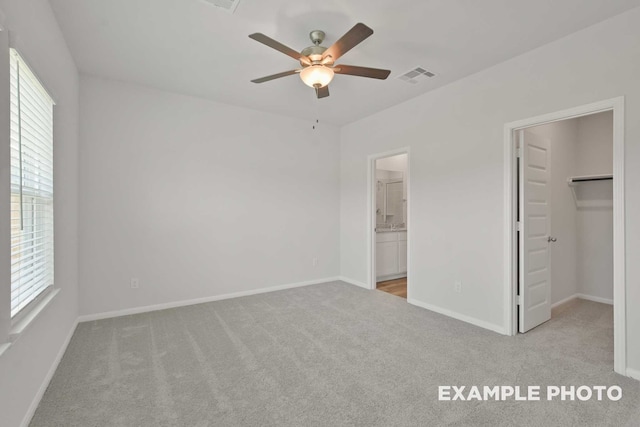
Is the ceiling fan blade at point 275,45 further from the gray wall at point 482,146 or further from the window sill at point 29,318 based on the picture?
the window sill at point 29,318

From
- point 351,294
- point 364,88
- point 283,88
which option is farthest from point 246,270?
point 364,88

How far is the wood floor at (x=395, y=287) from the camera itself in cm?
458

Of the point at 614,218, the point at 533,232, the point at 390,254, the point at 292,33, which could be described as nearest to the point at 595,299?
the point at 533,232

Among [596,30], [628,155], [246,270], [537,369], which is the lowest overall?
[537,369]

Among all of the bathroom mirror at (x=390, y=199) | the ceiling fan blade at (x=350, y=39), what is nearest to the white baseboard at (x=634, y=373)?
the ceiling fan blade at (x=350, y=39)

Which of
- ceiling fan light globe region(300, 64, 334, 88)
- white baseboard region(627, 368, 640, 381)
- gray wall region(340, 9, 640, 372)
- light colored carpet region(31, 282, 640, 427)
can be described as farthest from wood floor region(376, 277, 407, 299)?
ceiling fan light globe region(300, 64, 334, 88)

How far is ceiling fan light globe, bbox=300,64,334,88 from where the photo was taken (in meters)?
2.45

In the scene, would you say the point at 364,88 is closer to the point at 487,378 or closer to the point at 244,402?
the point at 487,378

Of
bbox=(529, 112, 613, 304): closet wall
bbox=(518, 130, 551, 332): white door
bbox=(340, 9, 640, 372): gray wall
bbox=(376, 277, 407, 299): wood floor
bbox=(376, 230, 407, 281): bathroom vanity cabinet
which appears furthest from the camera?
bbox=(376, 230, 407, 281): bathroom vanity cabinet

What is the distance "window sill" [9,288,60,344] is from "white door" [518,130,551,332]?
3.94m

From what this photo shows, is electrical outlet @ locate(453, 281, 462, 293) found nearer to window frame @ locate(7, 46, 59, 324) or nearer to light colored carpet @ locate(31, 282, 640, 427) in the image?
light colored carpet @ locate(31, 282, 640, 427)

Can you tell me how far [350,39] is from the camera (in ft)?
6.88

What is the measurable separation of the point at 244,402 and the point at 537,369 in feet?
7.37

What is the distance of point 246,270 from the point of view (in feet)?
14.6
